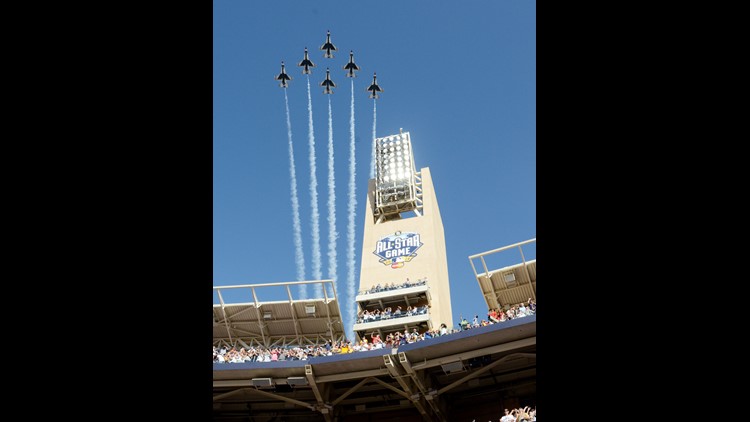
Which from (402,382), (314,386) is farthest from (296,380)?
(402,382)

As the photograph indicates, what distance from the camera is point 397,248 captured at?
48875 millimetres

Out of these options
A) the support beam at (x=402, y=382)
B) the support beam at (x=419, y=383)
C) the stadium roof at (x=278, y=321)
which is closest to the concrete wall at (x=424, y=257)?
the stadium roof at (x=278, y=321)

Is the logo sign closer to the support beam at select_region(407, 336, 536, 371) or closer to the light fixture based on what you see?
the light fixture

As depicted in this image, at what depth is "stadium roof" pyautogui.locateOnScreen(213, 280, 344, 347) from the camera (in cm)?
3941

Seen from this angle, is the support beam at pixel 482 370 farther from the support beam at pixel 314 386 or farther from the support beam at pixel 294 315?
the support beam at pixel 294 315

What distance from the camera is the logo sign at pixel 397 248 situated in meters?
47.7

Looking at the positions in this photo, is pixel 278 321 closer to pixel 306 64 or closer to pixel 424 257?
pixel 424 257

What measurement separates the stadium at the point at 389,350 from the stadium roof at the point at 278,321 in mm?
70

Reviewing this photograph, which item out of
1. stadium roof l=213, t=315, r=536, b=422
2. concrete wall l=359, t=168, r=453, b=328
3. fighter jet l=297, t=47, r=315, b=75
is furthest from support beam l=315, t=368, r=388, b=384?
fighter jet l=297, t=47, r=315, b=75
